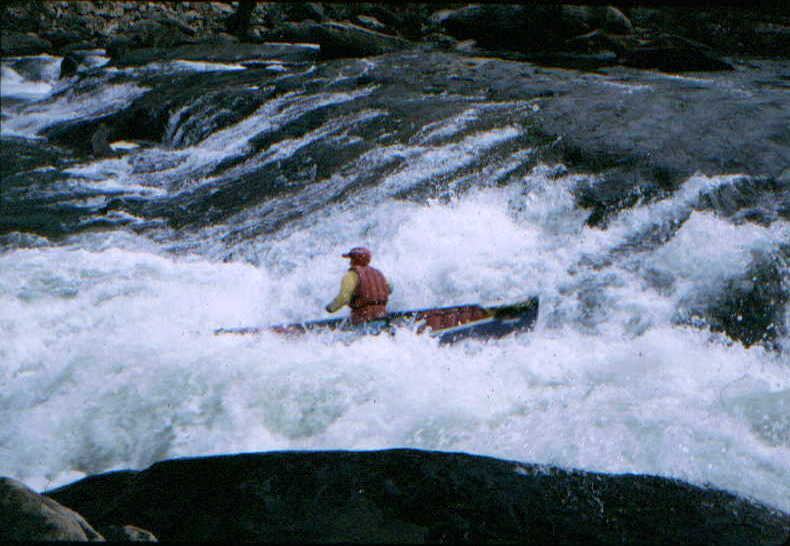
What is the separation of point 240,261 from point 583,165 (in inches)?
163

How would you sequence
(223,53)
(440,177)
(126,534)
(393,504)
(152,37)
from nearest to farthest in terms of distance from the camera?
(126,534) → (393,504) → (440,177) → (223,53) → (152,37)

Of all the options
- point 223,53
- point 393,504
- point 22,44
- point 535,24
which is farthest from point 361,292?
point 22,44

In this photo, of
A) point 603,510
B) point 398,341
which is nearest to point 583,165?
point 398,341

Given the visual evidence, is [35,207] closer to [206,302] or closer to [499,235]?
[206,302]

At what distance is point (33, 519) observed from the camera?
8.38 feet

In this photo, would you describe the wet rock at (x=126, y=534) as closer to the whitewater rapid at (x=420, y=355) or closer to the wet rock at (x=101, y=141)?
the whitewater rapid at (x=420, y=355)

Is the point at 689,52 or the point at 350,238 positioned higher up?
the point at 689,52

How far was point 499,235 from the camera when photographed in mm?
7402

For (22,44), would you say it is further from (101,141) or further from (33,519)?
(33,519)

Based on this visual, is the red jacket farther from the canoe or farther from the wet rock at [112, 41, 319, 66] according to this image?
the wet rock at [112, 41, 319, 66]

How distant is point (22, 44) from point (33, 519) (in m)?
26.2

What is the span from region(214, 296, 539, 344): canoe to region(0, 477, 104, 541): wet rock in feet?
10.2

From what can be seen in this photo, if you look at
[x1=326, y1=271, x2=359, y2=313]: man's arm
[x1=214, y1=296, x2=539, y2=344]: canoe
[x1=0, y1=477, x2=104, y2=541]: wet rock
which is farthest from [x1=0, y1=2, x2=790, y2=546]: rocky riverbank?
[x1=326, y1=271, x2=359, y2=313]: man's arm

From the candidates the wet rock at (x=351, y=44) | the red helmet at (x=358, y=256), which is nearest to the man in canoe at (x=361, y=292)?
the red helmet at (x=358, y=256)
